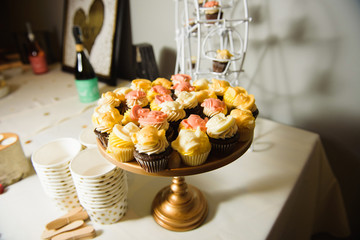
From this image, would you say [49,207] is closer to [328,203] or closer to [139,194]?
[139,194]

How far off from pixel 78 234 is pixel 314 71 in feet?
3.56

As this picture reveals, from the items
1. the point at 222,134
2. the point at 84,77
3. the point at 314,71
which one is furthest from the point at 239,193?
the point at 84,77

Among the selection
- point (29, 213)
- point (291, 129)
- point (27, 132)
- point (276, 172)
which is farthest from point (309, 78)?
point (27, 132)

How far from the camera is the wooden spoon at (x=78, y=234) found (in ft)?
→ 1.96

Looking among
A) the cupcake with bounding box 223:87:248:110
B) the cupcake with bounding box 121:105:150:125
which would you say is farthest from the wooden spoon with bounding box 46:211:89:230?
the cupcake with bounding box 223:87:248:110

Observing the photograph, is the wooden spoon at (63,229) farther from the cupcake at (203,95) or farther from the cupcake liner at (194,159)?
the cupcake at (203,95)

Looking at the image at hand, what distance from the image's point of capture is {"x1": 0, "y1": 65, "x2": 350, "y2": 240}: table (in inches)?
25.3

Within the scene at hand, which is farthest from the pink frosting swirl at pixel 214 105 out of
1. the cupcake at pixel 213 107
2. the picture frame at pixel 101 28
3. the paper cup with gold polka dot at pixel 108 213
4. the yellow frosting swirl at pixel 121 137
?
the picture frame at pixel 101 28

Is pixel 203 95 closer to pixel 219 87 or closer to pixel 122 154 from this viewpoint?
pixel 219 87

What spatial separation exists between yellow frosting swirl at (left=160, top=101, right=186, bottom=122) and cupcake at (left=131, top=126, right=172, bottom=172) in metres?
0.10

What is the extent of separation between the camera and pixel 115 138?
531mm

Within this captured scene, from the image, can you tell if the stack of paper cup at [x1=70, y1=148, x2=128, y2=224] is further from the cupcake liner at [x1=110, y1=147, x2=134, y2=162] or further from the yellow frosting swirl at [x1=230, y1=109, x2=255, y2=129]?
the yellow frosting swirl at [x1=230, y1=109, x2=255, y2=129]

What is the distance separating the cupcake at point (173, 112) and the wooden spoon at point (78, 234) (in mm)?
359

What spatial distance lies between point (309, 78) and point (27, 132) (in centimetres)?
138
